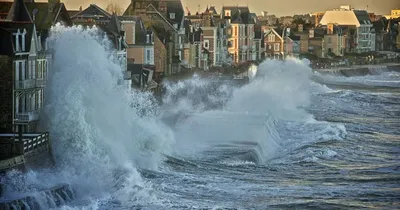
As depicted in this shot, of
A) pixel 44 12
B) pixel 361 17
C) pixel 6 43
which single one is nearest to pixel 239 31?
pixel 361 17

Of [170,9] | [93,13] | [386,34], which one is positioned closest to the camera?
[93,13]

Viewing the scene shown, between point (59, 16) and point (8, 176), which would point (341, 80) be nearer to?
point (59, 16)

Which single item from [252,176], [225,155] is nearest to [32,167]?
[252,176]

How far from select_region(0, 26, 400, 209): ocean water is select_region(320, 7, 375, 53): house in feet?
277

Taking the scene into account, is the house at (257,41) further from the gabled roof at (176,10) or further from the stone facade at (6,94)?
the stone facade at (6,94)

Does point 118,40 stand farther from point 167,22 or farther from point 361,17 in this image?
point 361,17

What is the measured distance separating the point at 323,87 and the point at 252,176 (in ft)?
184

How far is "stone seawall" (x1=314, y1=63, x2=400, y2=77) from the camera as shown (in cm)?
11387

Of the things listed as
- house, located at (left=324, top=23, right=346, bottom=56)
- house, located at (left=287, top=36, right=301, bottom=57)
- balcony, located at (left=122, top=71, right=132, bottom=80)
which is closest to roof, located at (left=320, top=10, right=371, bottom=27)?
house, located at (left=324, top=23, right=346, bottom=56)

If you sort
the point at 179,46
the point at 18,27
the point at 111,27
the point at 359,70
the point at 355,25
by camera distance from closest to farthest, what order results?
the point at 18,27 < the point at 111,27 < the point at 179,46 < the point at 359,70 < the point at 355,25

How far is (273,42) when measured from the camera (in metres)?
117

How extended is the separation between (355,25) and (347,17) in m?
5.71

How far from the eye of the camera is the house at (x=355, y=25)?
140 metres

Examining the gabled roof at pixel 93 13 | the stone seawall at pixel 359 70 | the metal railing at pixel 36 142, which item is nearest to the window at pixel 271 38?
the stone seawall at pixel 359 70
